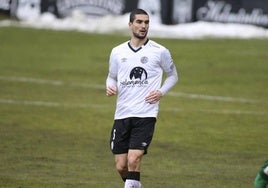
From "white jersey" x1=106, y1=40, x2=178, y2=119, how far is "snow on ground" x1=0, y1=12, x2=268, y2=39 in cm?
2569

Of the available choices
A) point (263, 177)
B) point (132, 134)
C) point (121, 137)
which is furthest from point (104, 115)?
point (263, 177)

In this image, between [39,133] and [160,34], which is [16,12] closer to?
[160,34]

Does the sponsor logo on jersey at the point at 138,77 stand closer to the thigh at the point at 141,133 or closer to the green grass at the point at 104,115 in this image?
the thigh at the point at 141,133

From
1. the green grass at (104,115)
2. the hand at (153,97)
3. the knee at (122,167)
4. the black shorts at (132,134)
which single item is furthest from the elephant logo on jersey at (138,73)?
the green grass at (104,115)

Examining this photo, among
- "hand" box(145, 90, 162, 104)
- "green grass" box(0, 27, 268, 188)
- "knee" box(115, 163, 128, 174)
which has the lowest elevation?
"green grass" box(0, 27, 268, 188)

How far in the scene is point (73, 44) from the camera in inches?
1575

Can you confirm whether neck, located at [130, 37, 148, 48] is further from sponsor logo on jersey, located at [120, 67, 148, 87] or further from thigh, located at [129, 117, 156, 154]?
thigh, located at [129, 117, 156, 154]

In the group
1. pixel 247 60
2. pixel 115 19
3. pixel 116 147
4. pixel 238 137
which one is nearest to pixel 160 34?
pixel 115 19

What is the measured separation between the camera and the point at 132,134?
13.8 meters

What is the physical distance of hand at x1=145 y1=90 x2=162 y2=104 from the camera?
44.8 ft

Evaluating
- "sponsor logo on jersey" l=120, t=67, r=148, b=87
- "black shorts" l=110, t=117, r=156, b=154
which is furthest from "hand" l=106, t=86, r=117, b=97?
"black shorts" l=110, t=117, r=156, b=154

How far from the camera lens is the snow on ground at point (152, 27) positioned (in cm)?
3997

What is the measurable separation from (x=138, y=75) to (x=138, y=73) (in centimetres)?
3

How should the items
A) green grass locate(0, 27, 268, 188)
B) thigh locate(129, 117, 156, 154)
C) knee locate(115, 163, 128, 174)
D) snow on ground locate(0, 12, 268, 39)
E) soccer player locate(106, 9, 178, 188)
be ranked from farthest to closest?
snow on ground locate(0, 12, 268, 39), green grass locate(0, 27, 268, 188), knee locate(115, 163, 128, 174), soccer player locate(106, 9, 178, 188), thigh locate(129, 117, 156, 154)
